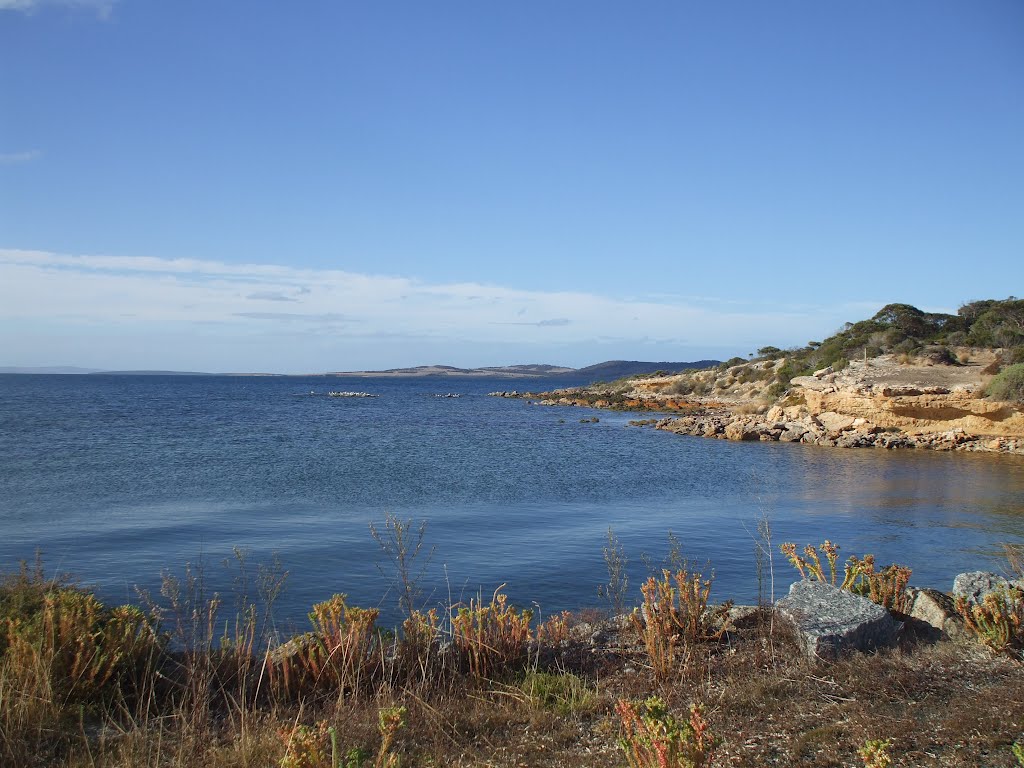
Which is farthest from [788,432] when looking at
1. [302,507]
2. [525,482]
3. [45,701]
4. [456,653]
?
[45,701]

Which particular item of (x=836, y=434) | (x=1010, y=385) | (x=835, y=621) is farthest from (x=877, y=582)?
(x=836, y=434)

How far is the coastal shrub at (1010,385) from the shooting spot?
32094mm

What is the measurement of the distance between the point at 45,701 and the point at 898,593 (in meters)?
7.52

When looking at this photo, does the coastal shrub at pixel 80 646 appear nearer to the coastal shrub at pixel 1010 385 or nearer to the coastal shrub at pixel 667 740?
the coastal shrub at pixel 667 740

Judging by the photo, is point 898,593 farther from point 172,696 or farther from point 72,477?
point 72,477

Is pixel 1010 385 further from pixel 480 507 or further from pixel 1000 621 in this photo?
pixel 1000 621

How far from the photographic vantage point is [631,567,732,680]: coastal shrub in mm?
6312

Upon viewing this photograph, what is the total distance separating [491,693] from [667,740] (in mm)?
2503

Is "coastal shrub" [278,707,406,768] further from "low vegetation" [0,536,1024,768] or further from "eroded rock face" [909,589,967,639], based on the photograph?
"eroded rock face" [909,589,967,639]

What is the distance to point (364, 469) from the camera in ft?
87.9

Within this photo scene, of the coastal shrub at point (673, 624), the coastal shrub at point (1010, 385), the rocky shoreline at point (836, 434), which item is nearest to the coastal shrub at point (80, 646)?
the coastal shrub at point (673, 624)

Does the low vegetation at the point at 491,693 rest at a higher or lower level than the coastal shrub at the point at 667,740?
lower

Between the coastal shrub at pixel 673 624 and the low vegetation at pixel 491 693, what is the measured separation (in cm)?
2

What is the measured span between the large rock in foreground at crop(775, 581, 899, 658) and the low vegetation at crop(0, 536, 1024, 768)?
0.58 feet
